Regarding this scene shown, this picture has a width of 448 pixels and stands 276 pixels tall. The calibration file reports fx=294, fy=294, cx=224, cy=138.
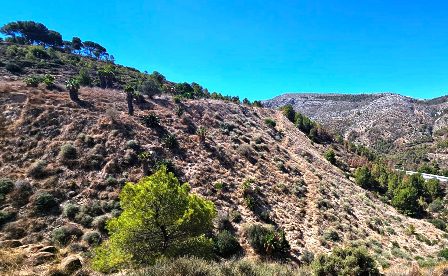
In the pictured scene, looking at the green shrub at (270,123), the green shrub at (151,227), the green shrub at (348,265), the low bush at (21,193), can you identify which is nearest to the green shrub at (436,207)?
the green shrub at (270,123)

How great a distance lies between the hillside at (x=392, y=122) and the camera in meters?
116

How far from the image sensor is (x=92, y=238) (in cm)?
2572

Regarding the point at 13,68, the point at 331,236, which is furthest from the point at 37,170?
the point at 13,68

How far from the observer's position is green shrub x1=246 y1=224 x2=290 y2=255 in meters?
28.5

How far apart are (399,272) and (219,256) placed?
15585 millimetres

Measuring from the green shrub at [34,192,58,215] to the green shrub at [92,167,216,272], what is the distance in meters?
13.3

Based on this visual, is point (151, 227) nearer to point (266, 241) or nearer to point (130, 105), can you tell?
point (266, 241)

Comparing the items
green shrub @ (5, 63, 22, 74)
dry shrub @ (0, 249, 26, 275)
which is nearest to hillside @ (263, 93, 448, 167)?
dry shrub @ (0, 249, 26, 275)

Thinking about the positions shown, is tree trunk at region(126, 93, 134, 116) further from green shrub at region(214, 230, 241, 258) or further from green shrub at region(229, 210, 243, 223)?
green shrub at region(214, 230, 241, 258)

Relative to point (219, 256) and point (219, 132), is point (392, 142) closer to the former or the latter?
point (219, 132)

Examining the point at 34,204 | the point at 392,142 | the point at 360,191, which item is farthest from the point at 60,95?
the point at 392,142

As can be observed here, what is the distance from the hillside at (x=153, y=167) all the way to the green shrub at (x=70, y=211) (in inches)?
11.3

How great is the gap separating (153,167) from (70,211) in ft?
35.6

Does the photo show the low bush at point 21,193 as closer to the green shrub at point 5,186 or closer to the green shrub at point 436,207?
the green shrub at point 5,186
